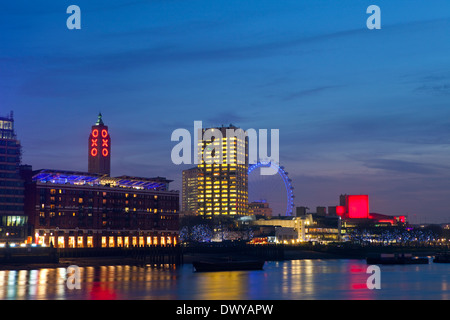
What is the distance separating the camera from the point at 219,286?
130 m

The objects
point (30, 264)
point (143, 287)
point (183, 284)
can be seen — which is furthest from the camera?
point (30, 264)

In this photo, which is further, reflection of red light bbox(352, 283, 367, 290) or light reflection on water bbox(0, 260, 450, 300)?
reflection of red light bbox(352, 283, 367, 290)

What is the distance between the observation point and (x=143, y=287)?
123562 mm

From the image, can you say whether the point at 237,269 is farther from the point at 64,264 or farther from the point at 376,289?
the point at 376,289

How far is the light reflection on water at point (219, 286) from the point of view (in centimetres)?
11269

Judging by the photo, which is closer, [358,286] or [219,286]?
[219,286]

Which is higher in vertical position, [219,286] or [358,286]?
[219,286]

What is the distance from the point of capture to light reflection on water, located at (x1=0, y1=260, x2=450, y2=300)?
112688 millimetres

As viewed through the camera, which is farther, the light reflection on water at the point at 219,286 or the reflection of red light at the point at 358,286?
the reflection of red light at the point at 358,286
